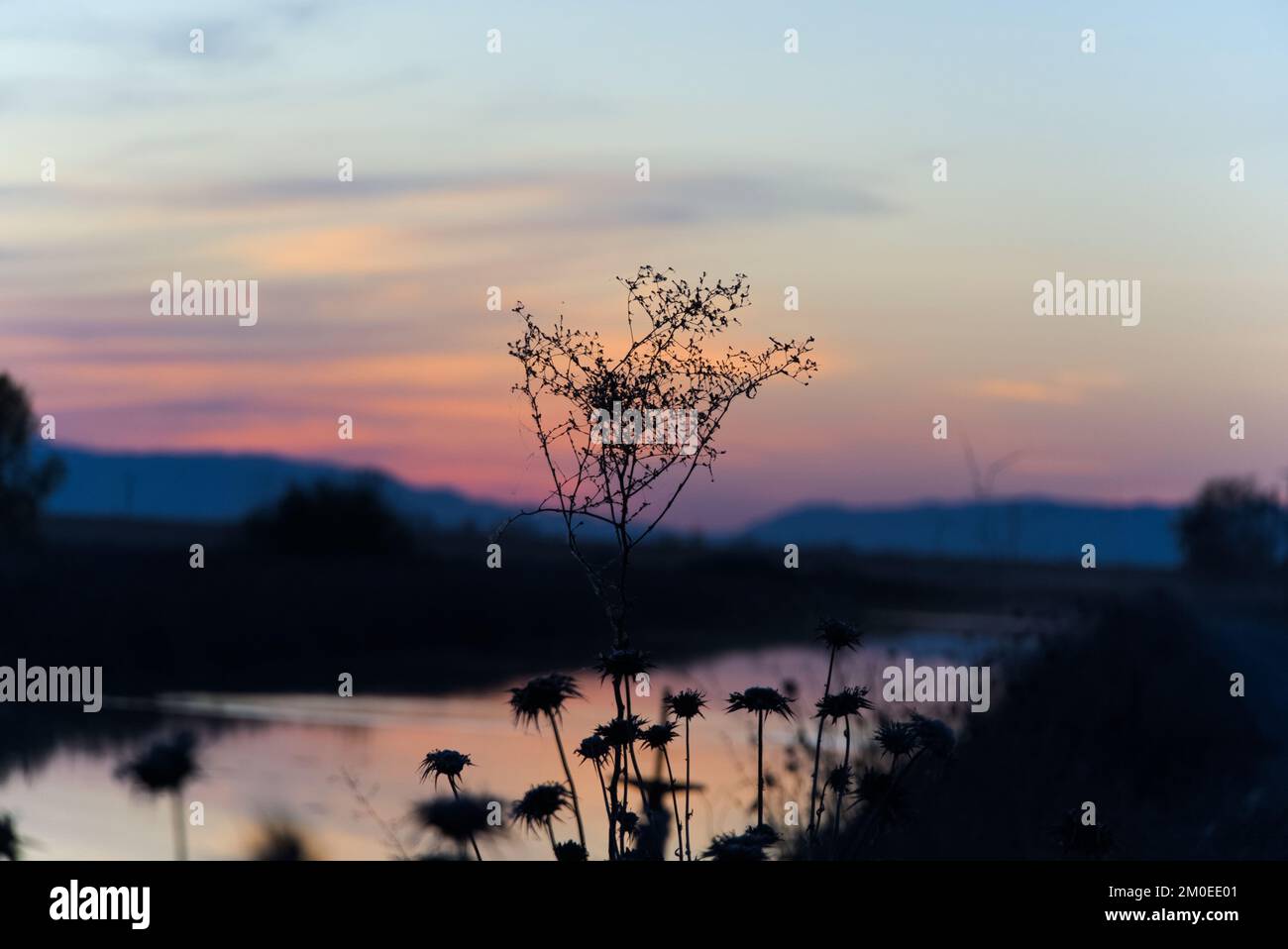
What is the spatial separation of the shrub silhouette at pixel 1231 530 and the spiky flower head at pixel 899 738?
284 feet

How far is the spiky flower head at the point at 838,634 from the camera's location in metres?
5.93

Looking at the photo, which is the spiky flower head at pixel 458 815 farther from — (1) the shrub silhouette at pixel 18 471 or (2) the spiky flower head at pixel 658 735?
(1) the shrub silhouette at pixel 18 471

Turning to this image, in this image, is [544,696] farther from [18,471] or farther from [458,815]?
[18,471]

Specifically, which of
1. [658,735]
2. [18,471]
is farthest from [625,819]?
[18,471]

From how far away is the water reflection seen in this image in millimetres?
14312

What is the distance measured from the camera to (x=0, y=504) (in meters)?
52.3

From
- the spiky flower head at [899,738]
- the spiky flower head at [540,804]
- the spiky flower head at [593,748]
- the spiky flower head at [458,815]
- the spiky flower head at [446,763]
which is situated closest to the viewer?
the spiky flower head at [458,815]

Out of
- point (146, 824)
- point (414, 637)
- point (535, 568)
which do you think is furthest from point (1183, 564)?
point (146, 824)

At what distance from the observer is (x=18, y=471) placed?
53.2m

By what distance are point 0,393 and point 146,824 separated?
1546 inches

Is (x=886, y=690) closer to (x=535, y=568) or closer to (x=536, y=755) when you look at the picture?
(x=536, y=755)

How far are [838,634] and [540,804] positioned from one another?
1.24 m

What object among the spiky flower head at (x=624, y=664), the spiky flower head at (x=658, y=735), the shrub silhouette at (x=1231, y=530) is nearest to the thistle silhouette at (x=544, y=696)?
the spiky flower head at (x=624, y=664)

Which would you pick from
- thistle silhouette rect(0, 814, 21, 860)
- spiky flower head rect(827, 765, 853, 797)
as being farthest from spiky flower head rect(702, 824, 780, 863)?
thistle silhouette rect(0, 814, 21, 860)
